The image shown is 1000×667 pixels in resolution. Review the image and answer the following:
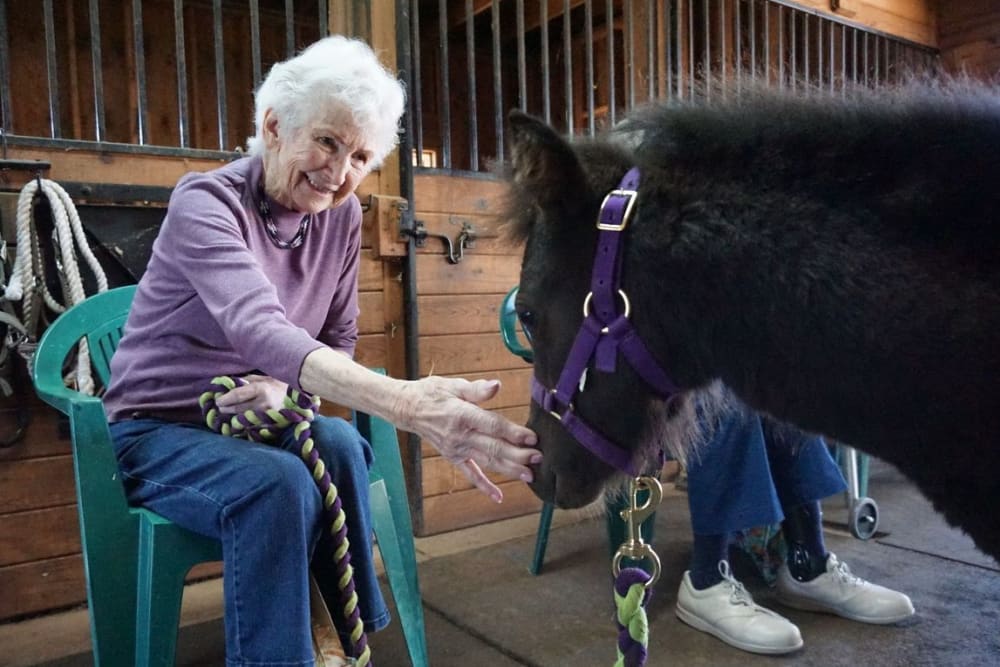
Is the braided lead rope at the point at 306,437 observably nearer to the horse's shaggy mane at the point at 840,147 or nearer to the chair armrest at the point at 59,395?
the chair armrest at the point at 59,395

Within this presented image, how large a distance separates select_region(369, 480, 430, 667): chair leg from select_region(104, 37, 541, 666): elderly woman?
134 millimetres

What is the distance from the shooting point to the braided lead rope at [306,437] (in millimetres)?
1103

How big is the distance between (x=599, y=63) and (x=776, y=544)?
4117 millimetres

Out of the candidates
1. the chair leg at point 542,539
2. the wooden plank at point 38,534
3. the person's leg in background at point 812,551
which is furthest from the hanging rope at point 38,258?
the person's leg in background at point 812,551

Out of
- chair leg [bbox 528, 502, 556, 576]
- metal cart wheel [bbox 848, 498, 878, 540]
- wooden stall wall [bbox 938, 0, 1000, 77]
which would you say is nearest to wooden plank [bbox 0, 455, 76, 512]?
chair leg [bbox 528, 502, 556, 576]

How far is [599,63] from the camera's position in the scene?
5.14 metres

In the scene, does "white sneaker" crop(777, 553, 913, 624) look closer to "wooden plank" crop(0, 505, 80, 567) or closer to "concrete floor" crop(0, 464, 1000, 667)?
"concrete floor" crop(0, 464, 1000, 667)

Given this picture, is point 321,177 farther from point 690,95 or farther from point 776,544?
point 776,544

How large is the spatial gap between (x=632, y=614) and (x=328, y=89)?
0.95 meters

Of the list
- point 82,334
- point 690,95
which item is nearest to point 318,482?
point 82,334

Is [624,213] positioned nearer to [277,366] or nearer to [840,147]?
[840,147]

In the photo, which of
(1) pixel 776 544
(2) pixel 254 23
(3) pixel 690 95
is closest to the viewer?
(3) pixel 690 95

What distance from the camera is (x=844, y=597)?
5.44 feet

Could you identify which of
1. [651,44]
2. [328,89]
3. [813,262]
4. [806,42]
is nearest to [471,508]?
[328,89]
